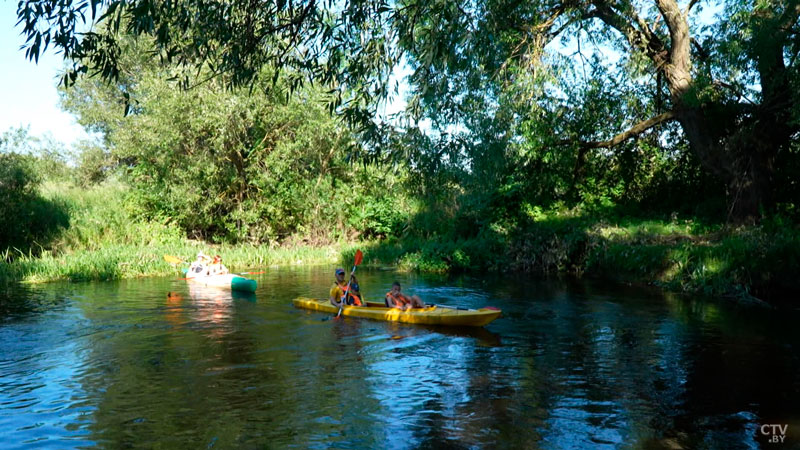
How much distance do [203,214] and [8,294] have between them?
12.3m

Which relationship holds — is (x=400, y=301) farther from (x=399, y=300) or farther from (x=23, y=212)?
(x=23, y=212)

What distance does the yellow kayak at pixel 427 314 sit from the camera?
10.8 metres

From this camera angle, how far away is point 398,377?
8203 millimetres

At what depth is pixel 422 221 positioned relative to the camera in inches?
1000

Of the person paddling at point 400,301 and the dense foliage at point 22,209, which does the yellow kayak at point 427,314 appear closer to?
the person paddling at point 400,301

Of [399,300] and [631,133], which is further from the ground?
[631,133]

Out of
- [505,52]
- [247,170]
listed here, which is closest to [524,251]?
[505,52]

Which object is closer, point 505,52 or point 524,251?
point 505,52

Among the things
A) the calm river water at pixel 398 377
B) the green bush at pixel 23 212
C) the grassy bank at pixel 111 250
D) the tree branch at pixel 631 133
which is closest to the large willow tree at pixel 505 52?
the tree branch at pixel 631 133

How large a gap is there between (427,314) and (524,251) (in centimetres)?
870

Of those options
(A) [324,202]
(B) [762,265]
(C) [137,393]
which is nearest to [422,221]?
(A) [324,202]

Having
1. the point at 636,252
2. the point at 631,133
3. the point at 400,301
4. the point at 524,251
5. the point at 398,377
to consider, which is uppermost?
the point at 631,133

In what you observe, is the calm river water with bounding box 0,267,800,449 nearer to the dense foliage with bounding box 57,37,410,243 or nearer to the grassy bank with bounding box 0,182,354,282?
the grassy bank with bounding box 0,182,354,282

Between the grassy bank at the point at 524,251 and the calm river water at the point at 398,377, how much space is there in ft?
4.48
